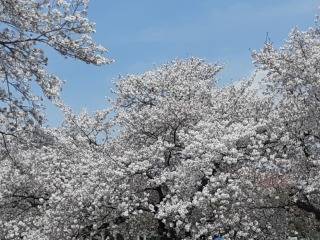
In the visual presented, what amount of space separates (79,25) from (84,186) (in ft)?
22.5

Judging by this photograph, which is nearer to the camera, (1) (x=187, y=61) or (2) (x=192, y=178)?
(2) (x=192, y=178)

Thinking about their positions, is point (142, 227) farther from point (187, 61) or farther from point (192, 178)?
point (187, 61)

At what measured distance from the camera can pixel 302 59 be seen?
17.2m

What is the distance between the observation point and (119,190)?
56.6 feet

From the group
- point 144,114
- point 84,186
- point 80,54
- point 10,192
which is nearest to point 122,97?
point 144,114

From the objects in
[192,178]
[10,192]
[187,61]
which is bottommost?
[192,178]

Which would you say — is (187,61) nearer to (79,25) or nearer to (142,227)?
(142,227)

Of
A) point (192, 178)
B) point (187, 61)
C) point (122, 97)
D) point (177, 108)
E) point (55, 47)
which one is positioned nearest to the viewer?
point (55, 47)

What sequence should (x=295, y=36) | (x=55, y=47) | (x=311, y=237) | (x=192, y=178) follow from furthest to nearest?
(x=311, y=237)
(x=295, y=36)
(x=192, y=178)
(x=55, y=47)

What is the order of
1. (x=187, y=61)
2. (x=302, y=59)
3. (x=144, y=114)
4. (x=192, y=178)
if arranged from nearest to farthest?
(x=192, y=178) < (x=302, y=59) < (x=144, y=114) < (x=187, y=61)

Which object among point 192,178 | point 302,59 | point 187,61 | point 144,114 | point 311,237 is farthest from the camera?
point 187,61

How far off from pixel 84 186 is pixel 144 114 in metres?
5.67

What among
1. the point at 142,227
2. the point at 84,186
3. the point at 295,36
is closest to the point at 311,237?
the point at 142,227

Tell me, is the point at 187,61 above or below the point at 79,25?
above
